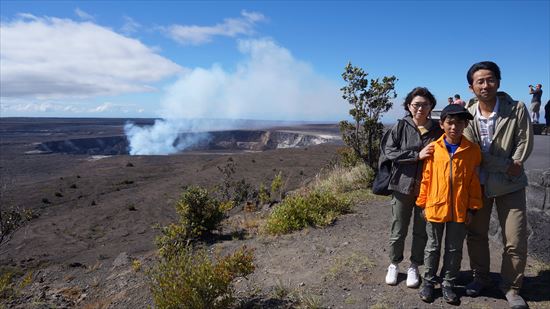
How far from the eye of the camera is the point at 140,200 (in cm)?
2038

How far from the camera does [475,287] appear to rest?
10.9 feet

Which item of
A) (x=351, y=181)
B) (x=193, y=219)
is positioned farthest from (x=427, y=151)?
(x=351, y=181)

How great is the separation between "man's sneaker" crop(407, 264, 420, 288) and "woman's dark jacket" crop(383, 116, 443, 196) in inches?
27.5

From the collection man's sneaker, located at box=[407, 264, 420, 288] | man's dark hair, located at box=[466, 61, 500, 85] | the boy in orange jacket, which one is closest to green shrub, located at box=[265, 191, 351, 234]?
man's sneaker, located at box=[407, 264, 420, 288]

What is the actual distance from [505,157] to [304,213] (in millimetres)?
3490

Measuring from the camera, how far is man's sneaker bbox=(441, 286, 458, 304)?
3.16 m

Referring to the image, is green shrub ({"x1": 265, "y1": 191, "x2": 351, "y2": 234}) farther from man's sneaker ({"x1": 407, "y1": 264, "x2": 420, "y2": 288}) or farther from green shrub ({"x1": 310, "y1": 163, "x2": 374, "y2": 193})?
man's sneaker ({"x1": 407, "y1": 264, "x2": 420, "y2": 288})

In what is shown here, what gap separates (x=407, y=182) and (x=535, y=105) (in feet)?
28.4

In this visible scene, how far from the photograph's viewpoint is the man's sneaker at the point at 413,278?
11.4 feet

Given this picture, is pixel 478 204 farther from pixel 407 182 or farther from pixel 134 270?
pixel 134 270

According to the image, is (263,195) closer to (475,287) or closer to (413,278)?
(413,278)

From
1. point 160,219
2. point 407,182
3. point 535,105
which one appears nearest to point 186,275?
point 407,182

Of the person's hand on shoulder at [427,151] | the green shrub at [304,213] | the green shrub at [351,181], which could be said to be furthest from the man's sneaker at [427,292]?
the green shrub at [351,181]

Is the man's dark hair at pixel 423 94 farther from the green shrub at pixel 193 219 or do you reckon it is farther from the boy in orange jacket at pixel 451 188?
the green shrub at pixel 193 219
